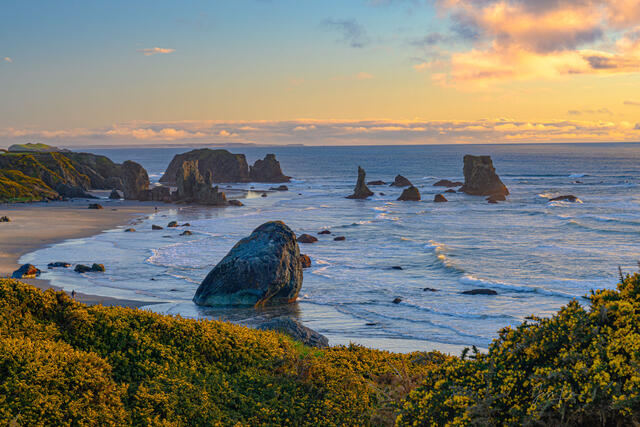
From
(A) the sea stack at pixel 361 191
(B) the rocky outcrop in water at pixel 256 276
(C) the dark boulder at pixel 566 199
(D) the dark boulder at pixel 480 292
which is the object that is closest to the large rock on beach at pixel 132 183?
(A) the sea stack at pixel 361 191

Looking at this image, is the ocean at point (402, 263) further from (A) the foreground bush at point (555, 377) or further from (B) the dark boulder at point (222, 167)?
(B) the dark boulder at point (222, 167)

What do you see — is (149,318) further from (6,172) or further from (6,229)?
(6,172)

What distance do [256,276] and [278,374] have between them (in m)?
14.0

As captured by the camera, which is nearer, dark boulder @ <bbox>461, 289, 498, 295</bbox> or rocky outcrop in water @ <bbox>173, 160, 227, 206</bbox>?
dark boulder @ <bbox>461, 289, 498, 295</bbox>

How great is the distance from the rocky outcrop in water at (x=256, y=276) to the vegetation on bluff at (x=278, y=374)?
12.2 meters

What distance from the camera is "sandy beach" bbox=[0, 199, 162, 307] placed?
32469mm

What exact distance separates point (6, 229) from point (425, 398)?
4990 centimetres

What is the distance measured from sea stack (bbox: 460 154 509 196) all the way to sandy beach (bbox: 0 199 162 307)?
52.2m

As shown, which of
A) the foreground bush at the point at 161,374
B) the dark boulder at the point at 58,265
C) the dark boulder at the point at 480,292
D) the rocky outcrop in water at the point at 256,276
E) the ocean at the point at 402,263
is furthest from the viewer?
the dark boulder at the point at 58,265

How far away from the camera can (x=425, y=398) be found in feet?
22.2

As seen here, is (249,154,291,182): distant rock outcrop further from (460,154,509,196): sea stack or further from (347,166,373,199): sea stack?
(460,154,509,196): sea stack

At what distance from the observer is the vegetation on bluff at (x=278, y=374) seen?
605 centimetres

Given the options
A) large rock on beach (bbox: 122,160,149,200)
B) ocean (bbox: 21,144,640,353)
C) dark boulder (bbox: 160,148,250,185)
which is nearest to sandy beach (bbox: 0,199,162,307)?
ocean (bbox: 21,144,640,353)

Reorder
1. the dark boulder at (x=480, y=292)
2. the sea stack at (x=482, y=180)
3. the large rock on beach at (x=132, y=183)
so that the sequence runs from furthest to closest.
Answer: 1. the sea stack at (x=482, y=180)
2. the large rock on beach at (x=132, y=183)
3. the dark boulder at (x=480, y=292)
